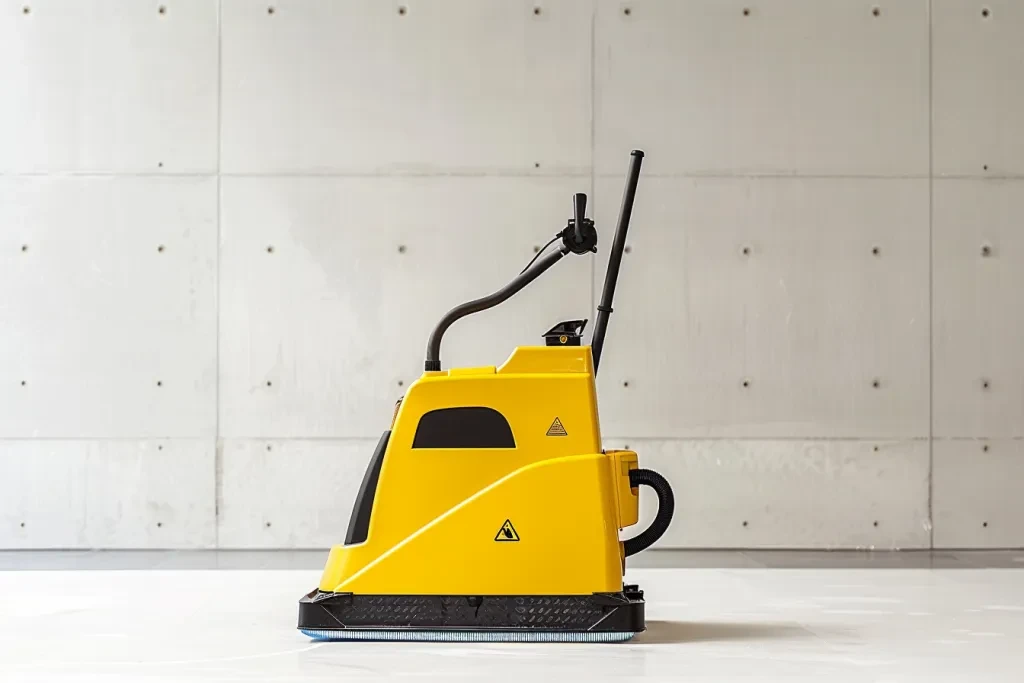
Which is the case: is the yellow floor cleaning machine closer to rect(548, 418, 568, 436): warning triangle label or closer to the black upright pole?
rect(548, 418, 568, 436): warning triangle label

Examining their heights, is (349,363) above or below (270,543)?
above

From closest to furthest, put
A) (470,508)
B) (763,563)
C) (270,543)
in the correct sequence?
(470,508) → (763,563) → (270,543)

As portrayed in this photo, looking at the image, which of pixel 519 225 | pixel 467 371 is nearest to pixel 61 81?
pixel 519 225

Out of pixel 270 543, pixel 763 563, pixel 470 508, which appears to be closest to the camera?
pixel 470 508

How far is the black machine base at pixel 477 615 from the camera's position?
229cm

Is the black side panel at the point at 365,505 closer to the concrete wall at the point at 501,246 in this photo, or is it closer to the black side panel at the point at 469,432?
the black side panel at the point at 469,432

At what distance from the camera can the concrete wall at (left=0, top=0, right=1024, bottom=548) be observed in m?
4.89

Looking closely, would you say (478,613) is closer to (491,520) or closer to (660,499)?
(491,520)

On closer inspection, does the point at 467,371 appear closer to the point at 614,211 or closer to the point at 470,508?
the point at 470,508

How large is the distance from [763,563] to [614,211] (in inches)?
69.5

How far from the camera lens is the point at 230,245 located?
4.95 meters

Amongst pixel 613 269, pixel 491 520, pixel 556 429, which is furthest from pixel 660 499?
pixel 613 269

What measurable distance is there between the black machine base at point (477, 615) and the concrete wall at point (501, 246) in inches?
101

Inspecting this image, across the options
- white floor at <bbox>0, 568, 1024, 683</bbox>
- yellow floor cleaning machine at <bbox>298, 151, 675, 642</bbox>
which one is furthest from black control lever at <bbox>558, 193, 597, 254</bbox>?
white floor at <bbox>0, 568, 1024, 683</bbox>
